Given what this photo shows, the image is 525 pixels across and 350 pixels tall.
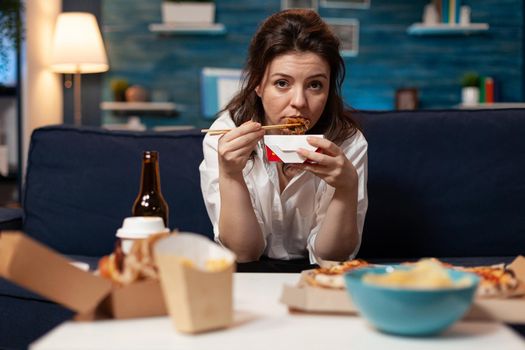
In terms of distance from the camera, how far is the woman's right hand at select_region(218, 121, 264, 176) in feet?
4.65

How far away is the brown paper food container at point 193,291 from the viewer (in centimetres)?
80

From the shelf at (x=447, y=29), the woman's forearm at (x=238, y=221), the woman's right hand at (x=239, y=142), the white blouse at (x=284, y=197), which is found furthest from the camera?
the shelf at (x=447, y=29)

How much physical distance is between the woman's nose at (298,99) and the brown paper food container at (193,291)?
2.58 ft

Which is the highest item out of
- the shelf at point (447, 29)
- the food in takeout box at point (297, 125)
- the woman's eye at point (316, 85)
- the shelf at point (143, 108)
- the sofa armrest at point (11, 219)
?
the shelf at point (447, 29)

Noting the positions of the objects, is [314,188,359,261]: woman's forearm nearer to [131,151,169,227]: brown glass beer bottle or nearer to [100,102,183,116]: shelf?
[131,151,169,227]: brown glass beer bottle

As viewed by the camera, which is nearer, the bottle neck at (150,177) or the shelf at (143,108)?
the bottle neck at (150,177)

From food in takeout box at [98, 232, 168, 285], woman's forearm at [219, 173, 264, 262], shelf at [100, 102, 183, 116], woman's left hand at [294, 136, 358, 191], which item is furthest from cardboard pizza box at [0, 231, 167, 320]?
shelf at [100, 102, 183, 116]

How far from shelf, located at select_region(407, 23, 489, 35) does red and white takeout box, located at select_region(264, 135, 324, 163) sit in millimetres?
3649

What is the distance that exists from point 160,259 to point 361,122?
1428mm

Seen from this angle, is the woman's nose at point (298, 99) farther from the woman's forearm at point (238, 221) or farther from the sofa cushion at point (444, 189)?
the sofa cushion at point (444, 189)

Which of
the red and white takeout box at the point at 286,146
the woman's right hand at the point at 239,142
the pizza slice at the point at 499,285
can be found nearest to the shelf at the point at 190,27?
the woman's right hand at the point at 239,142

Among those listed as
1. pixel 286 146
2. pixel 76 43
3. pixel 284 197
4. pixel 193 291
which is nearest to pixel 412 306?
pixel 193 291

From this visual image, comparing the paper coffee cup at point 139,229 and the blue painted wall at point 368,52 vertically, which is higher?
the blue painted wall at point 368,52

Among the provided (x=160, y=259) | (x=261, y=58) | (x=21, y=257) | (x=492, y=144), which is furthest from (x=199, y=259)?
(x=492, y=144)
